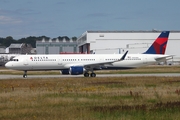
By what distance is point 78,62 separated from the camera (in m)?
45.3

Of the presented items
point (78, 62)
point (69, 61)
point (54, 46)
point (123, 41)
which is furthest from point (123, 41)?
point (69, 61)

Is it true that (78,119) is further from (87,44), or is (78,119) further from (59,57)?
(87,44)

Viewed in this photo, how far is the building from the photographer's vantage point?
545 ft

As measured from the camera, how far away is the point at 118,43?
116938mm

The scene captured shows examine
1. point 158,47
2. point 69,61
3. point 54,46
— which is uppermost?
point 54,46

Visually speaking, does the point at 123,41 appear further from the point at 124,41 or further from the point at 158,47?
the point at 158,47

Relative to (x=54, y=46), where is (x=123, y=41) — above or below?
below

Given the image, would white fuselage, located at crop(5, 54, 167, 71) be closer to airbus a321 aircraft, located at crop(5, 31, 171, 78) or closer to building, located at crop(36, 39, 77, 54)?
airbus a321 aircraft, located at crop(5, 31, 171, 78)

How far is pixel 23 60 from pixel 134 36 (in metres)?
77.4

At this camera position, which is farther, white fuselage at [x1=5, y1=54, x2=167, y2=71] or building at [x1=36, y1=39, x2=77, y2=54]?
building at [x1=36, y1=39, x2=77, y2=54]

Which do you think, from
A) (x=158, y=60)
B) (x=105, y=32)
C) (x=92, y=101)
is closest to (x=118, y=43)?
(x=105, y=32)

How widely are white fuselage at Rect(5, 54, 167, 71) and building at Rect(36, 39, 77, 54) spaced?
119097mm

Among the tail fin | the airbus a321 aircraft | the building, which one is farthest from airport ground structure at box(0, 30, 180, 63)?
the airbus a321 aircraft

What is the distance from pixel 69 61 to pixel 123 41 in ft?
242
